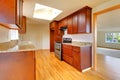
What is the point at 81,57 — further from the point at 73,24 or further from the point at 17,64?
the point at 17,64

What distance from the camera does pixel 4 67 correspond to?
5.28ft

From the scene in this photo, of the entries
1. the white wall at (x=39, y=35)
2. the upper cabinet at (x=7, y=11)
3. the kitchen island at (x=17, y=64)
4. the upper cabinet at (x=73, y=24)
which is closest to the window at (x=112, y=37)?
the white wall at (x=39, y=35)

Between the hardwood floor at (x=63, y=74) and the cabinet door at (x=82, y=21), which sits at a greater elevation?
the cabinet door at (x=82, y=21)

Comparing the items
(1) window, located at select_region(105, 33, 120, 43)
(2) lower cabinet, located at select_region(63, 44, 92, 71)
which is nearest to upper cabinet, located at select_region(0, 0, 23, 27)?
(2) lower cabinet, located at select_region(63, 44, 92, 71)

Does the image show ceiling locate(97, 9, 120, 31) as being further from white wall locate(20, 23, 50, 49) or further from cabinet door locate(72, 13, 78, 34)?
white wall locate(20, 23, 50, 49)

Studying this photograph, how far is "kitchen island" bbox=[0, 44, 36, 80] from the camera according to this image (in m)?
1.60

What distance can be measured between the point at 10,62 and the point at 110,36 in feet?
36.2

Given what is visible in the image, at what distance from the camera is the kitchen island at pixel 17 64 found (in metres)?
1.60

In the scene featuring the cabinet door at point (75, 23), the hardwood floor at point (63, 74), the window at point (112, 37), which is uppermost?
the cabinet door at point (75, 23)

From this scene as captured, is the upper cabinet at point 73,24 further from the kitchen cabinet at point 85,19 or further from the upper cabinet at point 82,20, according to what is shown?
the kitchen cabinet at point 85,19

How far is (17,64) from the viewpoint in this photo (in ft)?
5.74

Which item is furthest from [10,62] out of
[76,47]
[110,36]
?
[110,36]

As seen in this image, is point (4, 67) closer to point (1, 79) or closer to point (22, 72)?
point (1, 79)

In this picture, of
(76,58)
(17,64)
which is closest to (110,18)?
(76,58)
